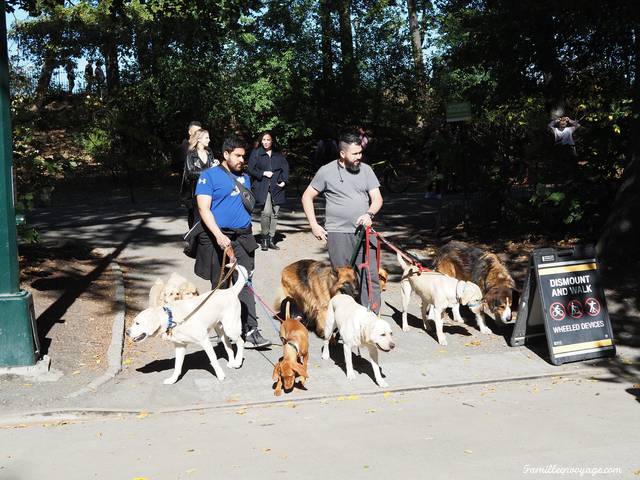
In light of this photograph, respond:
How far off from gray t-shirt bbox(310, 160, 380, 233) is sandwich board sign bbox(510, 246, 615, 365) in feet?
6.18

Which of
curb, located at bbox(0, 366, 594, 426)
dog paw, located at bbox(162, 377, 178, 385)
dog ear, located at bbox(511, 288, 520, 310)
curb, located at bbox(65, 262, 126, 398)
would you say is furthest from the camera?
dog ear, located at bbox(511, 288, 520, 310)

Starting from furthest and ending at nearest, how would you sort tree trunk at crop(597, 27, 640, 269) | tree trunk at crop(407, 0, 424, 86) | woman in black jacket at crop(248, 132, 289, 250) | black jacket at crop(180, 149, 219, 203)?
1. tree trunk at crop(407, 0, 424, 86)
2. woman in black jacket at crop(248, 132, 289, 250)
3. tree trunk at crop(597, 27, 640, 269)
4. black jacket at crop(180, 149, 219, 203)

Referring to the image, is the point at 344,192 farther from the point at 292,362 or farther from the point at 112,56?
the point at 112,56

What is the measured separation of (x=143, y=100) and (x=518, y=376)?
20.5 m

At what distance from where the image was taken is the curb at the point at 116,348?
6911 mm

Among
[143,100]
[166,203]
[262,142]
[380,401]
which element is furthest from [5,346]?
[143,100]

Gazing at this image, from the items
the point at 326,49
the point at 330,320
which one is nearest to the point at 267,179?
the point at 330,320

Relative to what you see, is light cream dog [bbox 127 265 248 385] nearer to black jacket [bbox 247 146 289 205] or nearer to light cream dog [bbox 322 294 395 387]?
light cream dog [bbox 322 294 395 387]

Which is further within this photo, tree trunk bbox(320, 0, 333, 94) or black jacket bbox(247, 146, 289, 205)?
tree trunk bbox(320, 0, 333, 94)

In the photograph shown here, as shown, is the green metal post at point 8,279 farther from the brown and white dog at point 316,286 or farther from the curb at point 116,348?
the brown and white dog at point 316,286

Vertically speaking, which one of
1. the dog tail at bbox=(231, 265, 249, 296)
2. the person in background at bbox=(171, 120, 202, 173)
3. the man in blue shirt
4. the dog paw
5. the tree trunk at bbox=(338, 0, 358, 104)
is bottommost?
the dog paw

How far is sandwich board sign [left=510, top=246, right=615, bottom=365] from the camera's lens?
308 inches

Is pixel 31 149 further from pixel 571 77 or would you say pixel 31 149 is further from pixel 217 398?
pixel 571 77

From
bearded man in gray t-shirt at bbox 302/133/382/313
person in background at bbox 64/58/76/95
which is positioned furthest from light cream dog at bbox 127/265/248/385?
person in background at bbox 64/58/76/95
